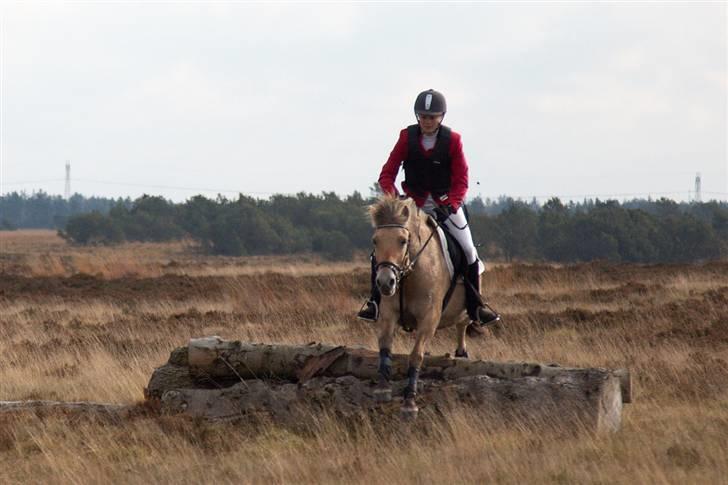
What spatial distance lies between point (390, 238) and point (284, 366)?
1.78 metres

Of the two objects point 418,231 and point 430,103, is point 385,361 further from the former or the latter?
point 430,103

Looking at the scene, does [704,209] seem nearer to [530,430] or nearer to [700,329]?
[700,329]

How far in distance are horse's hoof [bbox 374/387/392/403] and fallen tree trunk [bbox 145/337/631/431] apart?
0.25ft

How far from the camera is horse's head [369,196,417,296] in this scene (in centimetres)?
860

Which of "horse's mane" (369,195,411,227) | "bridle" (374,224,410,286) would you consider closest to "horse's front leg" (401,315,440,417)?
"bridle" (374,224,410,286)

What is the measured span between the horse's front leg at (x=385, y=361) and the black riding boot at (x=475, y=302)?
3.90 feet

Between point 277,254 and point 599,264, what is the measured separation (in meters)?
39.4

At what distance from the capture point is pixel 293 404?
9.46m

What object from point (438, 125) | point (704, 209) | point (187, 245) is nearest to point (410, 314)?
point (438, 125)

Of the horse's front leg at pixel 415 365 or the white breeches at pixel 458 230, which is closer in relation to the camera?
the horse's front leg at pixel 415 365

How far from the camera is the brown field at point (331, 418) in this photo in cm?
771

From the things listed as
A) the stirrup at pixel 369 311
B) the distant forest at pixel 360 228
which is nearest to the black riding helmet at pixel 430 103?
the stirrup at pixel 369 311

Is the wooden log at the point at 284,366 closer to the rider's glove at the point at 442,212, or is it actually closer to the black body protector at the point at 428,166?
the rider's glove at the point at 442,212

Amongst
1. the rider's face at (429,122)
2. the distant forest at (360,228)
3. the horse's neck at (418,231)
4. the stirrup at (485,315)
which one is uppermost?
the rider's face at (429,122)
